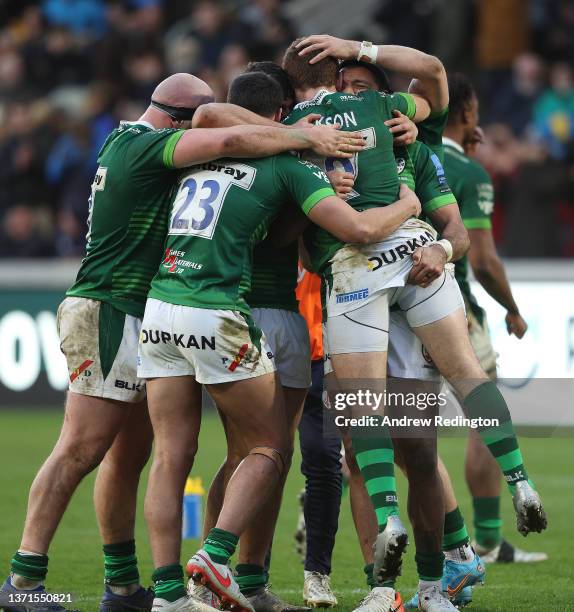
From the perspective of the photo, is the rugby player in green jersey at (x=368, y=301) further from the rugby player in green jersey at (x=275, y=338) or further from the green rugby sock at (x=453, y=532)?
the green rugby sock at (x=453, y=532)

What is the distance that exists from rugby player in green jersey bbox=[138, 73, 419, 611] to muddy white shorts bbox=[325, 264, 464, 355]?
1.02 ft

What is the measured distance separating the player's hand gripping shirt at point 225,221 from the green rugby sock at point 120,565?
1.28 m

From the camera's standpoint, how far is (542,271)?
46.2ft

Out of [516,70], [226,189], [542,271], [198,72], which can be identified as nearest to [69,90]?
[198,72]

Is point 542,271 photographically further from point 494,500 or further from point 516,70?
point 494,500

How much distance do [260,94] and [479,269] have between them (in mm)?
2375

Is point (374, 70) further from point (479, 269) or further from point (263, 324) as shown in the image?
point (479, 269)

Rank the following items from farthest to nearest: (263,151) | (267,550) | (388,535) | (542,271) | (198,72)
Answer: (198,72)
(542,271)
(267,550)
(263,151)
(388,535)

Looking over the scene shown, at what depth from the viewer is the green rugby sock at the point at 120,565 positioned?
251 inches

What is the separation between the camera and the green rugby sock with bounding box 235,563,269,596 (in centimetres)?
643

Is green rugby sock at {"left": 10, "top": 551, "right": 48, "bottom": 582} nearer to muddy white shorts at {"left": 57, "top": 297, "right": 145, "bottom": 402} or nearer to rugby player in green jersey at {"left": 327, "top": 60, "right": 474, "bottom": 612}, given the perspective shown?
muddy white shorts at {"left": 57, "top": 297, "right": 145, "bottom": 402}

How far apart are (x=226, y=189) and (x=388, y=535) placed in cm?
166

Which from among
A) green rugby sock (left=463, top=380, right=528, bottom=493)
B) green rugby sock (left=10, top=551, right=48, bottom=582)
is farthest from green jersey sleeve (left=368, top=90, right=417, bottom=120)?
green rugby sock (left=10, top=551, right=48, bottom=582)

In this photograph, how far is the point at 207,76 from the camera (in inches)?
714
